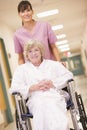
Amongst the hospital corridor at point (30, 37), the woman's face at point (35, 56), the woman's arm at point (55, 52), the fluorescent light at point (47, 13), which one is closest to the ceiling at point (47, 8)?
the hospital corridor at point (30, 37)

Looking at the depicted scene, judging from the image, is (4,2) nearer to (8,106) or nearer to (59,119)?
(8,106)

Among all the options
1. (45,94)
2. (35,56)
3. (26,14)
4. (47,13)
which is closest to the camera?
(45,94)

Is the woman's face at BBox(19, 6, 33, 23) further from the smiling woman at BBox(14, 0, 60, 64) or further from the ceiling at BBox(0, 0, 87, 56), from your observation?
the ceiling at BBox(0, 0, 87, 56)

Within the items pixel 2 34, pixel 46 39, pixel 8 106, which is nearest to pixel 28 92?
pixel 46 39

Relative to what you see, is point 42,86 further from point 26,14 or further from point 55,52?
point 26,14

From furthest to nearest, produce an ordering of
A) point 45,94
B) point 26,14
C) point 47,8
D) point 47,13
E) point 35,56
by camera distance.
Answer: point 47,13
point 47,8
point 26,14
point 35,56
point 45,94

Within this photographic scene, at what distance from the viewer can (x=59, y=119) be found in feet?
7.03

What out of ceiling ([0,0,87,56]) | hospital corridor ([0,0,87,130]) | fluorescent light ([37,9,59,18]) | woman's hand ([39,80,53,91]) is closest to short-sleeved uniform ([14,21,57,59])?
hospital corridor ([0,0,87,130])

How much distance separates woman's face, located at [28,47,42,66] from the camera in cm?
250

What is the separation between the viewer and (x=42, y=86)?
2.35 meters

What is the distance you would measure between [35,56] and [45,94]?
15.3 inches

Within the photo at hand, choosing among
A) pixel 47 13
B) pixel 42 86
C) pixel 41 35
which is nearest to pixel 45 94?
pixel 42 86

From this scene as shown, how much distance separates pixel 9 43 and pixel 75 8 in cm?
A: 257

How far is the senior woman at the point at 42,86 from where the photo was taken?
2.18 meters
